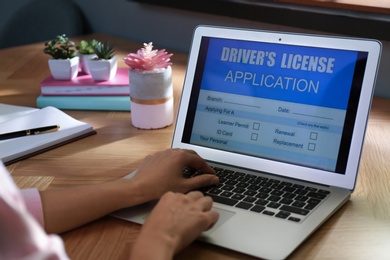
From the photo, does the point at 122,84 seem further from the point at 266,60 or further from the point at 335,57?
the point at 335,57

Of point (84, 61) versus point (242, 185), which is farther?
point (84, 61)

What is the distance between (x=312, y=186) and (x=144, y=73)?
460mm

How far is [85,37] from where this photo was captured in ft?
7.34

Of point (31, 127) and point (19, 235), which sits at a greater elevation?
point (19, 235)

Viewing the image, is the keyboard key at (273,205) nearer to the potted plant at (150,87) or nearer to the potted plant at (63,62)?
the potted plant at (150,87)

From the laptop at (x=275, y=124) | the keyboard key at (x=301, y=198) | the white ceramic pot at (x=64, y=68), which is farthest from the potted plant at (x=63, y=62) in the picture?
the keyboard key at (x=301, y=198)

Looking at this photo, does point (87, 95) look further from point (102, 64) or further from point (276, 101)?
point (276, 101)

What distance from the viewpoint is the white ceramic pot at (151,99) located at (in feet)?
4.23

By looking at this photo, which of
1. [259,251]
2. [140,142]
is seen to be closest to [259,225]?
→ [259,251]

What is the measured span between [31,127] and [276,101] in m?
0.54

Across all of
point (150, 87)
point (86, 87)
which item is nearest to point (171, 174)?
point (150, 87)

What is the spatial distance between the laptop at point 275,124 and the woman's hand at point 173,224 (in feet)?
0.11

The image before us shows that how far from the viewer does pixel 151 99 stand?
4.29 feet

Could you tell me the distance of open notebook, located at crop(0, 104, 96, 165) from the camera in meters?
1.20
